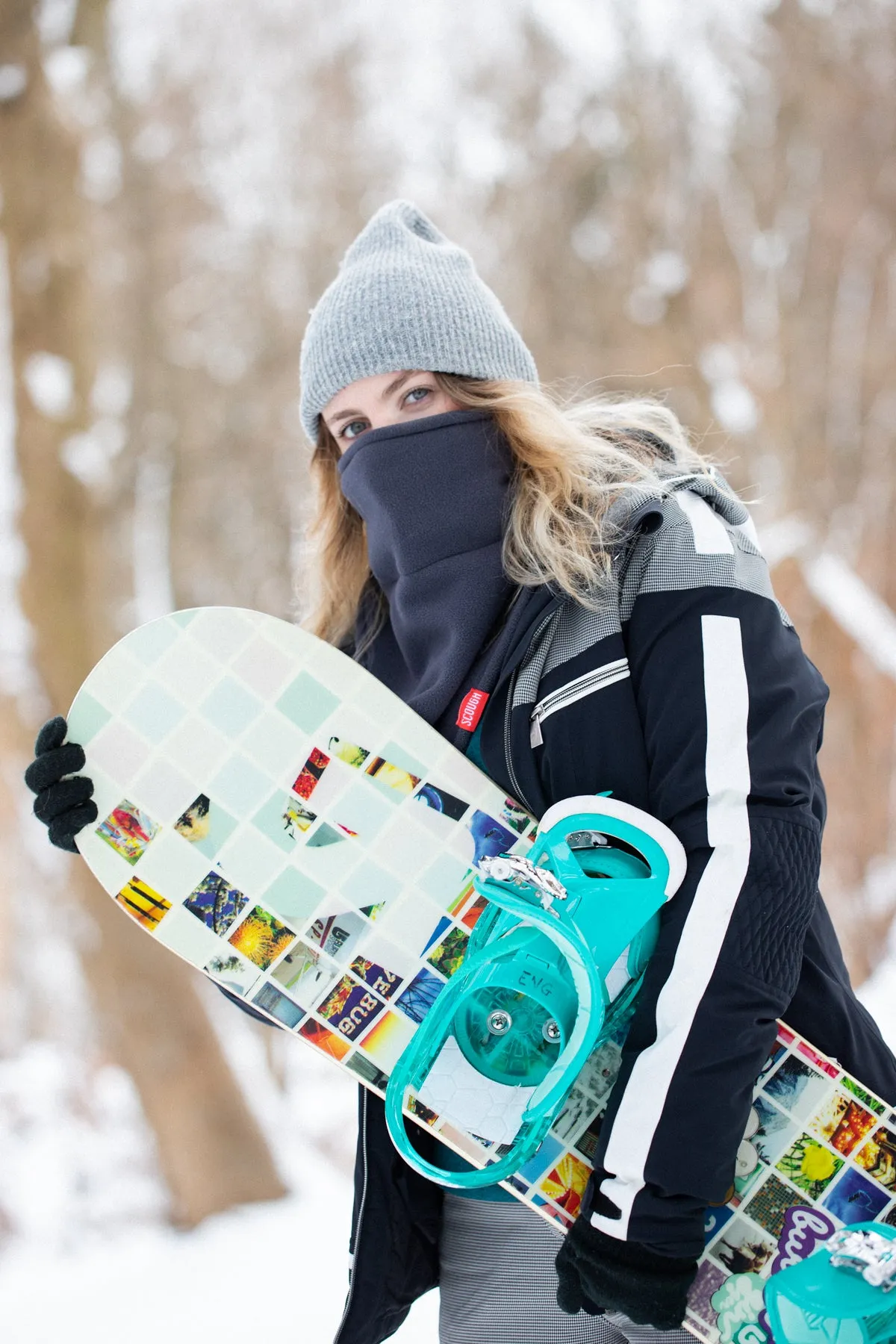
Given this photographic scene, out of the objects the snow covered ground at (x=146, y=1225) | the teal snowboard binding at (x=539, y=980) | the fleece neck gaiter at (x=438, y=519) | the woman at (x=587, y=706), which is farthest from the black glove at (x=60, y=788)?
the snow covered ground at (x=146, y=1225)

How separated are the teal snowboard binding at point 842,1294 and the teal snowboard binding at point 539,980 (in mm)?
260

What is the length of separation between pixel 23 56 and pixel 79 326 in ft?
3.47

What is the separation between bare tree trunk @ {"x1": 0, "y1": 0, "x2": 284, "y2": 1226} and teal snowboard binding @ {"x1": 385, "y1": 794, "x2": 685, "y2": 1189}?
133 inches

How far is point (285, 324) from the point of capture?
543 cm

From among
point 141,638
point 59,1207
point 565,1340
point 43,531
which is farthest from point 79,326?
point 565,1340

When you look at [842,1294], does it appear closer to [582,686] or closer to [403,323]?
[582,686]

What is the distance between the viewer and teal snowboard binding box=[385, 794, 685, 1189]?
0.92m

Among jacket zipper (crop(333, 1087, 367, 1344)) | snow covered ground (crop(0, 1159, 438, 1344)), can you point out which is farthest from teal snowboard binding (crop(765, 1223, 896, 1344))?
snow covered ground (crop(0, 1159, 438, 1344))

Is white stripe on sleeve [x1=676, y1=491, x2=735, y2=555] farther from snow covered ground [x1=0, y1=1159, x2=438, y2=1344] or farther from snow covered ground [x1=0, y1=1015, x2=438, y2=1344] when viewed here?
snow covered ground [x1=0, y1=1159, x2=438, y2=1344]

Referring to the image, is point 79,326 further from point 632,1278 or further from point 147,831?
point 632,1278

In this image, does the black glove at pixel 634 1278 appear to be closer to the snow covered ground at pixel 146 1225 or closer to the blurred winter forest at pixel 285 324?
the snow covered ground at pixel 146 1225

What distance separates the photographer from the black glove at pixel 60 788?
1.21 metres

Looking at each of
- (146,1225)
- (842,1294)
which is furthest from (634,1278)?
(146,1225)

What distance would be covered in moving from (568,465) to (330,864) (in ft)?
1.89
